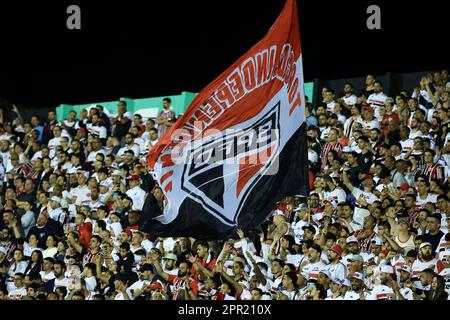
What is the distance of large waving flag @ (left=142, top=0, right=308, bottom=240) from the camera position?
33.6 feet

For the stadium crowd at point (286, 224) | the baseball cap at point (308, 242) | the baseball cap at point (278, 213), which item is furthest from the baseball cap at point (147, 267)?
the baseball cap at point (308, 242)

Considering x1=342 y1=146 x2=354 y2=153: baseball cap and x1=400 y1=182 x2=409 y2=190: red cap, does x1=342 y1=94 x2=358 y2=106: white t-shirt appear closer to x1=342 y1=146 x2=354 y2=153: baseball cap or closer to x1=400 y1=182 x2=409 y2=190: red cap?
x1=342 y1=146 x2=354 y2=153: baseball cap

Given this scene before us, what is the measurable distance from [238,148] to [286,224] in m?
2.37

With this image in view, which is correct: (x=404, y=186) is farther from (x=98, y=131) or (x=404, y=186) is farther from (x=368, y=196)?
(x=98, y=131)

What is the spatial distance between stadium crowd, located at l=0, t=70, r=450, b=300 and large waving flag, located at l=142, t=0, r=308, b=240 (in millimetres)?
631

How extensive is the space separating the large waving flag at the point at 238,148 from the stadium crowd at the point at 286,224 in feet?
2.07

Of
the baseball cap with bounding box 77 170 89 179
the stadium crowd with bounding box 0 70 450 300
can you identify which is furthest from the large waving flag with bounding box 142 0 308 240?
the baseball cap with bounding box 77 170 89 179

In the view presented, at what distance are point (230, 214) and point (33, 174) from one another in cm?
709

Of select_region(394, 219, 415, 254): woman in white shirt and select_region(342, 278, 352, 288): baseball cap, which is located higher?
select_region(394, 219, 415, 254): woman in white shirt

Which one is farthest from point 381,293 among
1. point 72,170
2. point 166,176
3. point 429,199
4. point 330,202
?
A: point 72,170

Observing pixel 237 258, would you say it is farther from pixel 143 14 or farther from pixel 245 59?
pixel 143 14

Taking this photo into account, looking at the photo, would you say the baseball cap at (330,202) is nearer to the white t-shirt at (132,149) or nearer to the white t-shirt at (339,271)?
the white t-shirt at (339,271)

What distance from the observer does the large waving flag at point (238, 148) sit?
1025 cm
